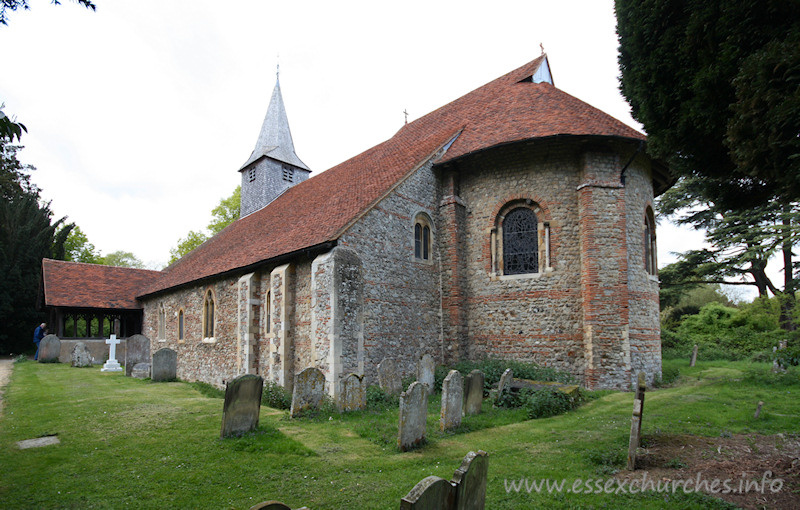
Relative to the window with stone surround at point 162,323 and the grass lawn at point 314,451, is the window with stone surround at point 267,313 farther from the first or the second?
the window with stone surround at point 162,323

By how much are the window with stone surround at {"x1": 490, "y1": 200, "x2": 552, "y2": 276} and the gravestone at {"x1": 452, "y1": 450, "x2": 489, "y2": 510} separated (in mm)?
10001

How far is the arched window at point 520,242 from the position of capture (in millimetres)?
13344

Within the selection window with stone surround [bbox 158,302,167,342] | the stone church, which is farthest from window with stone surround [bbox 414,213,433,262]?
window with stone surround [bbox 158,302,167,342]

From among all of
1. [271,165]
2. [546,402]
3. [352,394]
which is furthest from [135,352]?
[546,402]

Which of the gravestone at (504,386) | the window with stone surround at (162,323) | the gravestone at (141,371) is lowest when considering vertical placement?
the gravestone at (141,371)

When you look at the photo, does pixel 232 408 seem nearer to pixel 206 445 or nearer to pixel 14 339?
pixel 206 445

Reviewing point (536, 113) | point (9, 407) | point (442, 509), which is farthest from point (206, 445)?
point (536, 113)

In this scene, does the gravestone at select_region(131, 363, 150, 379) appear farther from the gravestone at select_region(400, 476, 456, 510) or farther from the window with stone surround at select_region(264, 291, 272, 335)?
the gravestone at select_region(400, 476, 456, 510)

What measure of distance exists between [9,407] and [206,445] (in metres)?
6.31

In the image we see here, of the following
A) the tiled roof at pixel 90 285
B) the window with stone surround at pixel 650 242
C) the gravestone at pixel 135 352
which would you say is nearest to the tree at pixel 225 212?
the tiled roof at pixel 90 285

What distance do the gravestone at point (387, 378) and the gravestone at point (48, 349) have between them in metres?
19.1

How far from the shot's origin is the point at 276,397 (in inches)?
434

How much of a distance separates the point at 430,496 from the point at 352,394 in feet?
22.5

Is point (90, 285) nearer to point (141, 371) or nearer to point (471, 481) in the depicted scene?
point (141, 371)
